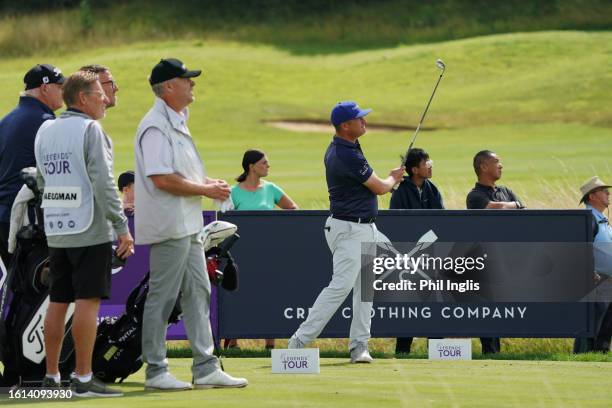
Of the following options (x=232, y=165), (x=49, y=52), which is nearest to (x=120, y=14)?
(x=49, y=52)

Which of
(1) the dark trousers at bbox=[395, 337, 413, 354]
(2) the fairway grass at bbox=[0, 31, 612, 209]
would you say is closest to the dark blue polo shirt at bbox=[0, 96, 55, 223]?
(1) the dark trousers at bbox=[395, 337, 413, 354]

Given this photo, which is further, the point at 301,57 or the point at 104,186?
the point at 301,57

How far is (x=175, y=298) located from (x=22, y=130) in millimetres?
1351

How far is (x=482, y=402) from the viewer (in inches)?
286

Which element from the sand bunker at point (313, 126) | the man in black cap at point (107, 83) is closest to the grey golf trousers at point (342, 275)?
the man in black cap at point (107, 83)

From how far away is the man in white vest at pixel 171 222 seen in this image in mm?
7863

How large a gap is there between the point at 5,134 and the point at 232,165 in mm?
25513

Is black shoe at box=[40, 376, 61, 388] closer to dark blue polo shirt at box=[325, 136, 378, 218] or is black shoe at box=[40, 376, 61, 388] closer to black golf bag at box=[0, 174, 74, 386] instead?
black golf bag at box=[0, 174, 74, 386]

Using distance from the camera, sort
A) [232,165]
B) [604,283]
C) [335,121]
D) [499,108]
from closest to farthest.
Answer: [335,121] < [604,283] < [232,165] < [499,108]

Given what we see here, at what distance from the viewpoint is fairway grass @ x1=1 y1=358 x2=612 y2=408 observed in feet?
23.8

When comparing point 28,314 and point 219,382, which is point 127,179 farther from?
point 219,382

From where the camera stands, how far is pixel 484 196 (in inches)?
477

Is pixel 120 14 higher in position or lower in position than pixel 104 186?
higher

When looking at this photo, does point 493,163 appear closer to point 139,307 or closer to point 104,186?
point 139,307
